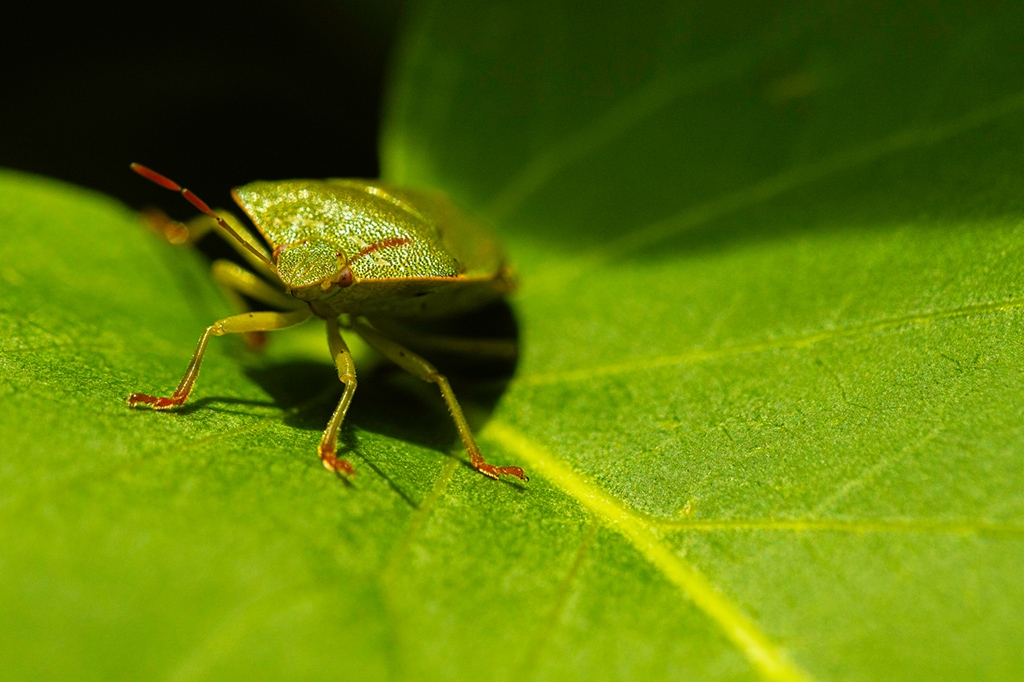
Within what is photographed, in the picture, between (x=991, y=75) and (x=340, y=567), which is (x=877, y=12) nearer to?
(x=991, y=75)

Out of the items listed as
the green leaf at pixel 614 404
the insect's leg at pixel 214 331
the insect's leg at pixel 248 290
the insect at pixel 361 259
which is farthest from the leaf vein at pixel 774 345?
the insect's leg at pixel 248 290

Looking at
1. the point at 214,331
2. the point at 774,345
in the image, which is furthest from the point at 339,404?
the point at 774,345

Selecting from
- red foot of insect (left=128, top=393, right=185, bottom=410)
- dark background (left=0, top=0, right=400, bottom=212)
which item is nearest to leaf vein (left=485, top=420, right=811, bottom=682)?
red foot of insect (left=128, top=393, right=185, bottom=410)

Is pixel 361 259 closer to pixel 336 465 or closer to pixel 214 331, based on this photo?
pixel 214 331

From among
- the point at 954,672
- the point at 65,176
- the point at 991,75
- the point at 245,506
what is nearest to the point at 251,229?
the point at 65,176

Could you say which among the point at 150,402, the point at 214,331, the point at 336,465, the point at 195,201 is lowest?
the point at 150,402

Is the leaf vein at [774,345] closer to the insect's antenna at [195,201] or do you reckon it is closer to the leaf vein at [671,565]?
the leaf vein at [671,565]

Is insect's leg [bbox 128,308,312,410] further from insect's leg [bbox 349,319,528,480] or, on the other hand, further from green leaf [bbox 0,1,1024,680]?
insect's leg [bbox 349,319,528,480]
